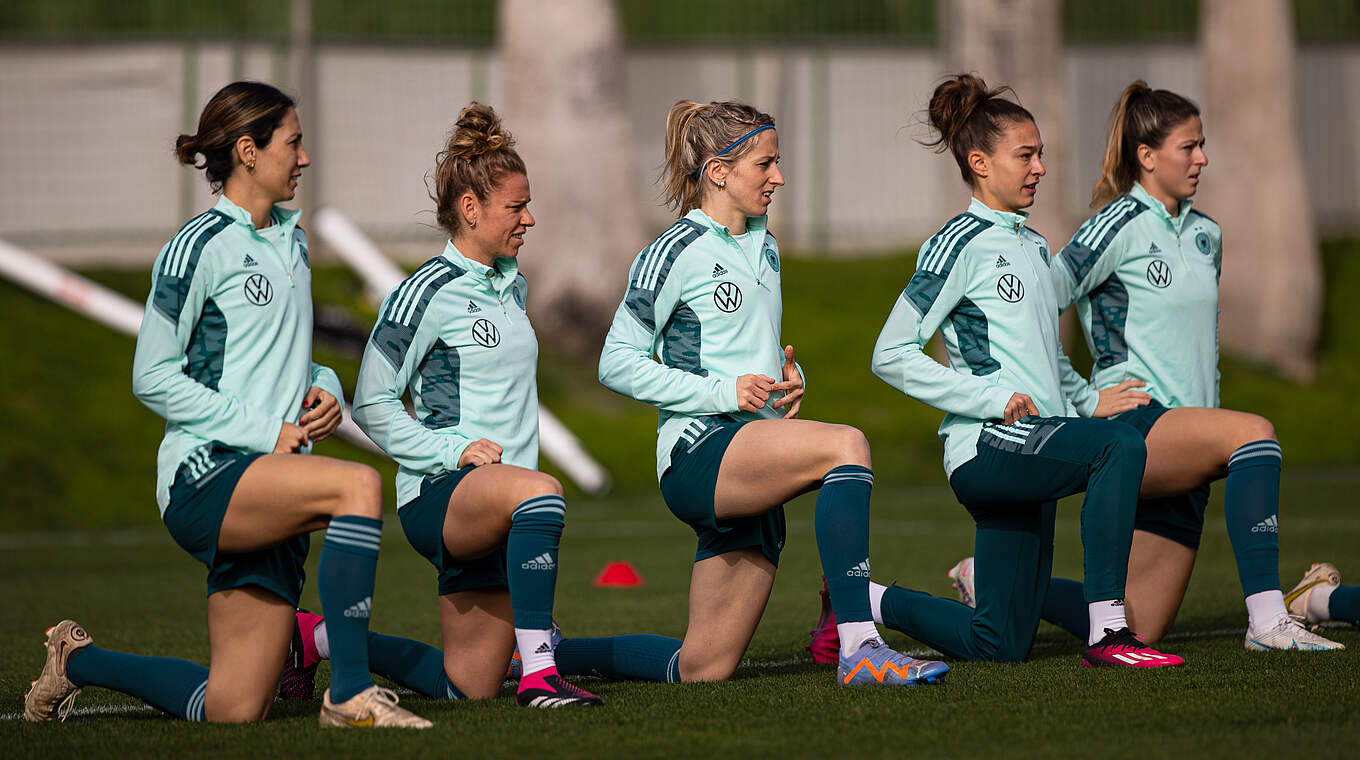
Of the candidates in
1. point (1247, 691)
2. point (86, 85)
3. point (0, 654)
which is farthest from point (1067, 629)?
point (86, 85)

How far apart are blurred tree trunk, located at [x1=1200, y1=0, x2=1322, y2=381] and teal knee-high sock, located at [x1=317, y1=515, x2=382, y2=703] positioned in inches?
553

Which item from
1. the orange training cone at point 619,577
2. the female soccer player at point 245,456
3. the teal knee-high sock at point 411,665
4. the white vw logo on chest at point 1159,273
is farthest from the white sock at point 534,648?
the orange training cone at point 619,577

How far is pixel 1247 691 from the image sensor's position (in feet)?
14.4

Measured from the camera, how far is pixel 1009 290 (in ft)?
16.7

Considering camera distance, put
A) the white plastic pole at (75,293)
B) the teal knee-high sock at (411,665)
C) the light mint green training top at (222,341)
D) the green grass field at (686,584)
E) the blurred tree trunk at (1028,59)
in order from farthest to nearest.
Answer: the blurred tree trunk at (1028,59) → the white plastic pole at (75,293) → the teal knee-high sock at (411,665) → the light mint green training top at (222,341) → the green grass field at (686,584)

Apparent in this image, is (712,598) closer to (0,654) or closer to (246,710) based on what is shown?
(246,710)

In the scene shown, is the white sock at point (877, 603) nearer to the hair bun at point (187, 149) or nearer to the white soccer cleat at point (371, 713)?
the white soccer cleat at point (371, 713)

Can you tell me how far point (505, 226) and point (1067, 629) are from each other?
248 centimetres

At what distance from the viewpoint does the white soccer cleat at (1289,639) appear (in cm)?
503

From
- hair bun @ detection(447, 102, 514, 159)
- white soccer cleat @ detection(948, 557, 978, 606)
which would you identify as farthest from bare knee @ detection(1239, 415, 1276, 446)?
hair bun @ detection(447, 102, 514, 159)

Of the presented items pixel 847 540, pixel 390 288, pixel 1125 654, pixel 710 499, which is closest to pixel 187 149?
pixel 710 499

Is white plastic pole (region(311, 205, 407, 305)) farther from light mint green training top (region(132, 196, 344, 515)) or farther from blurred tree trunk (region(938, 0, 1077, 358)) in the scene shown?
light mint green training top (region(132, 196, 344, 515))

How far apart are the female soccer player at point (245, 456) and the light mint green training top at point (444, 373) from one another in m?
0.18

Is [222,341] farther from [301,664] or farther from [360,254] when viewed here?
[360,254]
